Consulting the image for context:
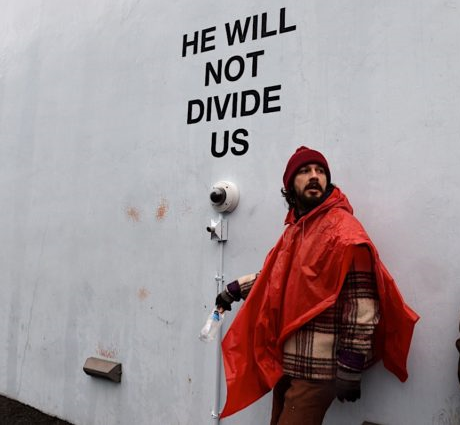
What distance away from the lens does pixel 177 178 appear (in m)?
3.48

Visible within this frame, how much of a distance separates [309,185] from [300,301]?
556 mm

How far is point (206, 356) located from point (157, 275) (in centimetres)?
69

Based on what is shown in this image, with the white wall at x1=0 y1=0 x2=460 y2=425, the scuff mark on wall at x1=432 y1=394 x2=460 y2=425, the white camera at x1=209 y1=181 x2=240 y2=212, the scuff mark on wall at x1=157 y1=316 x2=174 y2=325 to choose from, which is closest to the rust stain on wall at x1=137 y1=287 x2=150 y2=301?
the white wall at x1=0 y1=0 x2=460 y2=425

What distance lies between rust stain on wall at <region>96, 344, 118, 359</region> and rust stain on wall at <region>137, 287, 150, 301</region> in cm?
48

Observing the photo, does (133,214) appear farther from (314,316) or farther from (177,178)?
(314,316)

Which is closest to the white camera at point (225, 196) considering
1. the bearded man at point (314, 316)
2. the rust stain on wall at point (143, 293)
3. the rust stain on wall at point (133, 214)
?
the bearded man at point (314, 316)

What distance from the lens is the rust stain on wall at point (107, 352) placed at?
3.70 m

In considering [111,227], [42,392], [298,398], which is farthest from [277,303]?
[42,392]

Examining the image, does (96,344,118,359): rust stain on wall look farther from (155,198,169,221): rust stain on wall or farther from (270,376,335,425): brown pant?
(270,376,335,425): brown pant

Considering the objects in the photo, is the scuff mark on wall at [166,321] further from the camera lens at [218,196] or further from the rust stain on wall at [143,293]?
the camera lens at [218,196]

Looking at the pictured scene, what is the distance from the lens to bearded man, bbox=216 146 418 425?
210cm

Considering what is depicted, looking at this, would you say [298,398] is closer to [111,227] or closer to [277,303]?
[277,303]

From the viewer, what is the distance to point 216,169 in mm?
3273

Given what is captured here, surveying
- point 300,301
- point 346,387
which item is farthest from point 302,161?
point 346,387
